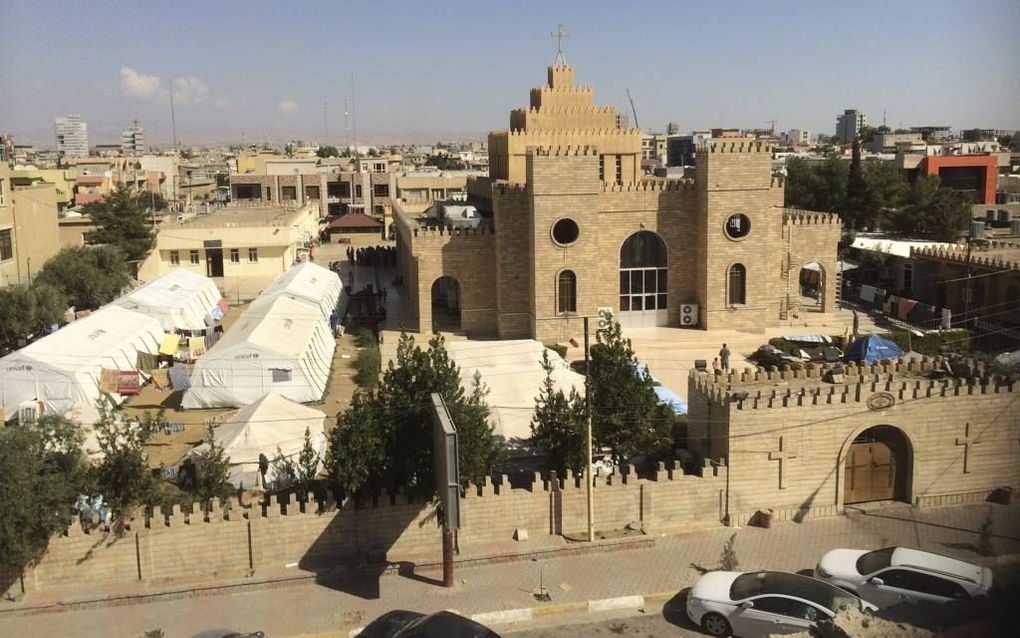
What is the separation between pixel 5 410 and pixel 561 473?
12690mm

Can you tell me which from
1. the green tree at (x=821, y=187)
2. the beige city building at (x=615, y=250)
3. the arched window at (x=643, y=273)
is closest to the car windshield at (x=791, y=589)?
the beige city building at (x=615, y=250)

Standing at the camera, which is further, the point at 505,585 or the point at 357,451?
the point at 357,451

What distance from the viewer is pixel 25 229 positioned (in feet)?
117

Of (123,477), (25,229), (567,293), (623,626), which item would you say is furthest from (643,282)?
(25,229)

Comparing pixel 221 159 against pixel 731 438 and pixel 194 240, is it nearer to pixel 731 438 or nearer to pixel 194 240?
pixel 194 240

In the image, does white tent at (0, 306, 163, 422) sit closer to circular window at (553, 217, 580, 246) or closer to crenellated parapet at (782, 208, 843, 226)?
circular window at (553, 217, 580, 246)

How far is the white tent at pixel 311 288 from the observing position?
28719 millimetres

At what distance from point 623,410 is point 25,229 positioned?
98.1 ft

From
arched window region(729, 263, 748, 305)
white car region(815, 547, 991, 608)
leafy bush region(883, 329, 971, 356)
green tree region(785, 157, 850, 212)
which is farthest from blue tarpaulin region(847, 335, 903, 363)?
green tree region(785, 157, 850, 212)

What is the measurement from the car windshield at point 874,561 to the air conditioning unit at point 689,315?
632 inches

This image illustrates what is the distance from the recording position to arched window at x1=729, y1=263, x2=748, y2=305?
27.8 metres

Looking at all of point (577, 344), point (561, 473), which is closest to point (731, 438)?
point (561, 473)

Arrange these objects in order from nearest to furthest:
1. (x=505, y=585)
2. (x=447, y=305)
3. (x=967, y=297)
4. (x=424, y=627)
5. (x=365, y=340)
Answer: (x=424, y=627) → (x=505, y=585) → (x=365, y=340) → (x=967, y=297) → (x=447, y=305)

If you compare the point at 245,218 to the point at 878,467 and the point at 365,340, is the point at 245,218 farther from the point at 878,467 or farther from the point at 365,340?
the point at 878,467
